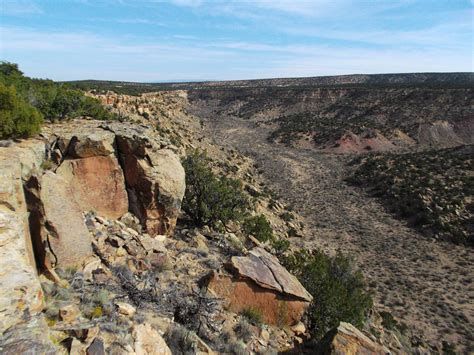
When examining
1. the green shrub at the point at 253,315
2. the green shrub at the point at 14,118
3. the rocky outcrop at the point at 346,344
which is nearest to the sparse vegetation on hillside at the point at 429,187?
the rocky outcrop at the point at 346,344

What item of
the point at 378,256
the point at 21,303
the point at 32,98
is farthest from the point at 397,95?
the point at 21,303

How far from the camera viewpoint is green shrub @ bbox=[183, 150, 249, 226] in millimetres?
13492

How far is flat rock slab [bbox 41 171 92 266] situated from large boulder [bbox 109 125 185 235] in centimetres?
266

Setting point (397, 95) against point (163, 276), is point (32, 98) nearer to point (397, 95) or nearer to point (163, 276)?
point (163, 276)

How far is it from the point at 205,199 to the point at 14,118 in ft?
23.9

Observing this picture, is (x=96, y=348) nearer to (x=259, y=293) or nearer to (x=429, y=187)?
(x=259, y=293)

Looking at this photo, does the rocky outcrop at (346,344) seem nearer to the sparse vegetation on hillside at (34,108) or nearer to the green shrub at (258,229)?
the green shrub at (258,229)

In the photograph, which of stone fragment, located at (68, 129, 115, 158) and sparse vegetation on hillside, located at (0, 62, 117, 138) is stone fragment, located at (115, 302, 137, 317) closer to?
stone fragment, located at (68, 129, 115, 158)

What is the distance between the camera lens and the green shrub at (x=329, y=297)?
8.75 meters

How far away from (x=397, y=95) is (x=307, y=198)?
2178 inches

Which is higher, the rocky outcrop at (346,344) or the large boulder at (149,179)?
the large boulder at (149,179)

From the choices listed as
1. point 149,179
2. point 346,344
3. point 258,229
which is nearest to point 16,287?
point 346,344

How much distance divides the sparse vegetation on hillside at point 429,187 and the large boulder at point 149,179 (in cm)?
1690

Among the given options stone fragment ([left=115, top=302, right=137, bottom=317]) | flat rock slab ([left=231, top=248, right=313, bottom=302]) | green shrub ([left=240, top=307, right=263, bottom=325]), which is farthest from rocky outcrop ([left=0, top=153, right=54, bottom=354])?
flat rock slab ([left=231, top=248, right=313, bottom=302])
